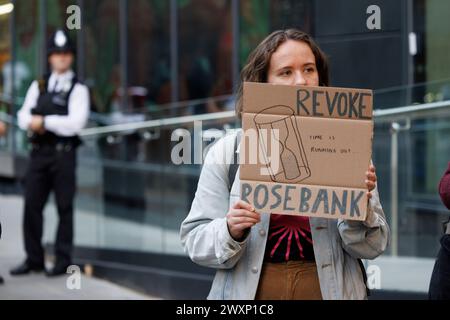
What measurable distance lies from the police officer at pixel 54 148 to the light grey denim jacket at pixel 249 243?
421cm

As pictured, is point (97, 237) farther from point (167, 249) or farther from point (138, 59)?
point (138, 59)

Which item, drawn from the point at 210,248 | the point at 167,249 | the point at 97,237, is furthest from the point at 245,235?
the point at 97,237

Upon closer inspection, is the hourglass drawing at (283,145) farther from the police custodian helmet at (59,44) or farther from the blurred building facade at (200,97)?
the police custodian helmet at (59,44)

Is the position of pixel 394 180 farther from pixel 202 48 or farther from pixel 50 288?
pixel 202 48

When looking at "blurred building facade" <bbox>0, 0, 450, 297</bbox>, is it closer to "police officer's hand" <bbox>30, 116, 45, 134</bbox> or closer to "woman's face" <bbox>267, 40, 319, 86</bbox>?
"police officer's hand" <bbox>30, 116, 45, 134</bbox>

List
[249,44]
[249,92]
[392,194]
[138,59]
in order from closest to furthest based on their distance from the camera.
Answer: [249,92] → [392,194] → [249,44] → [138,59]

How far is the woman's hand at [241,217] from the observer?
8.87 feet

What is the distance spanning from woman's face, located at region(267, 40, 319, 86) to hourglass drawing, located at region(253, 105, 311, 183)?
0.22 m

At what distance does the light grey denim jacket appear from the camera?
2.79m

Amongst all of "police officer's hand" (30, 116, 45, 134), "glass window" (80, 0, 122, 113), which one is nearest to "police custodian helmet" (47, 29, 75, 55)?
"police officer's hand" (30, 116, 45, 134)

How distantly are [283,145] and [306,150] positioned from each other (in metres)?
0.08

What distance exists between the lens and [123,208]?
861cm

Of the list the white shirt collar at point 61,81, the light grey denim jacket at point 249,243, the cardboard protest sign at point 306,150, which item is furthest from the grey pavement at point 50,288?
the cardboard protest sign at point 306,150
